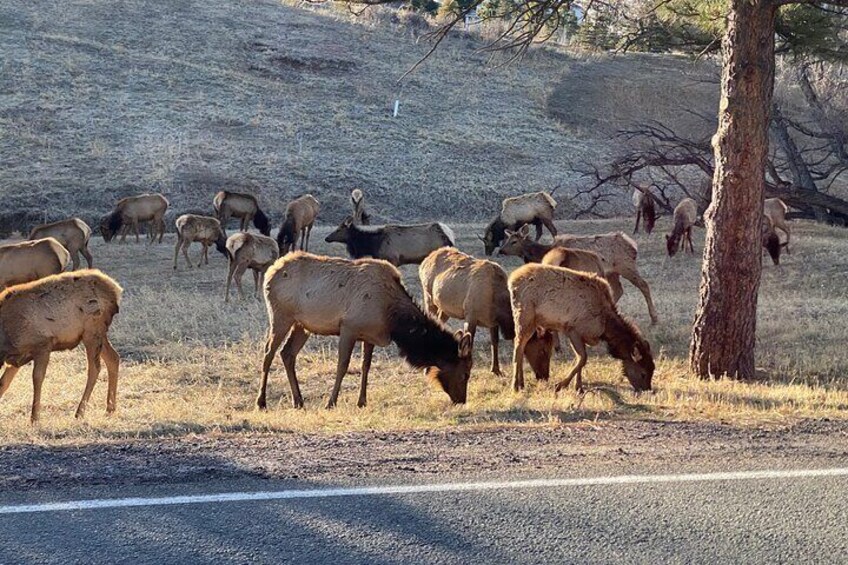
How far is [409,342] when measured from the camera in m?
11.6

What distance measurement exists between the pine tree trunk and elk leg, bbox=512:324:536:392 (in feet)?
7.64

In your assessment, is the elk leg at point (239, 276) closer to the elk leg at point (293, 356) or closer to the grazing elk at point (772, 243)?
the elk leg at point (293, 356)

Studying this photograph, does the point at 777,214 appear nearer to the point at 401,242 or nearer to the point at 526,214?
the point at 526,214

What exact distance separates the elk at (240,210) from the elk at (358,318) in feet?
61.1

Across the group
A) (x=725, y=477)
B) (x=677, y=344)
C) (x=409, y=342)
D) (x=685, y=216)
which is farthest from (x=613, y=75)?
(x=725, y=477)

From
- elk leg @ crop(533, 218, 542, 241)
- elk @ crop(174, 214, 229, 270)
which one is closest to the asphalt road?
elk @ crop(174, 214, 229, 270)

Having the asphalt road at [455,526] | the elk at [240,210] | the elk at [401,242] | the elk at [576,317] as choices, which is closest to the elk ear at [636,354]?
the elk at [576,317]

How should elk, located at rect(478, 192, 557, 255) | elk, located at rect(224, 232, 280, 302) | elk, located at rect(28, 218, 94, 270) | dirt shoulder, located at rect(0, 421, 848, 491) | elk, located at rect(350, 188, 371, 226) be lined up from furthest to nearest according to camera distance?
elk, located at rect(350, 188, 371, 226), elk, located at rect(478, 192, 557, 255), elk, located at rect(28, 218, 94, 270), elk, located at rect(224, 232, 280, 302), dirt shoulder, located at rect(0, 421, 848, 491)

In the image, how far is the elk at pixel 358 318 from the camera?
11.6 m

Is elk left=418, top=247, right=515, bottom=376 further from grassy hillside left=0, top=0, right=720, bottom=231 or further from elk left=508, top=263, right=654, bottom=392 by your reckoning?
grassy hillside left=0, top=0, right=720, bottom=231

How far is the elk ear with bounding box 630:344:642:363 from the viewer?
469 inches

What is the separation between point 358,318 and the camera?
11766mm

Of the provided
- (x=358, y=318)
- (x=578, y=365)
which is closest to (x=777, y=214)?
(x=578, y=365)

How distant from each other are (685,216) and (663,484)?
67.4ft
